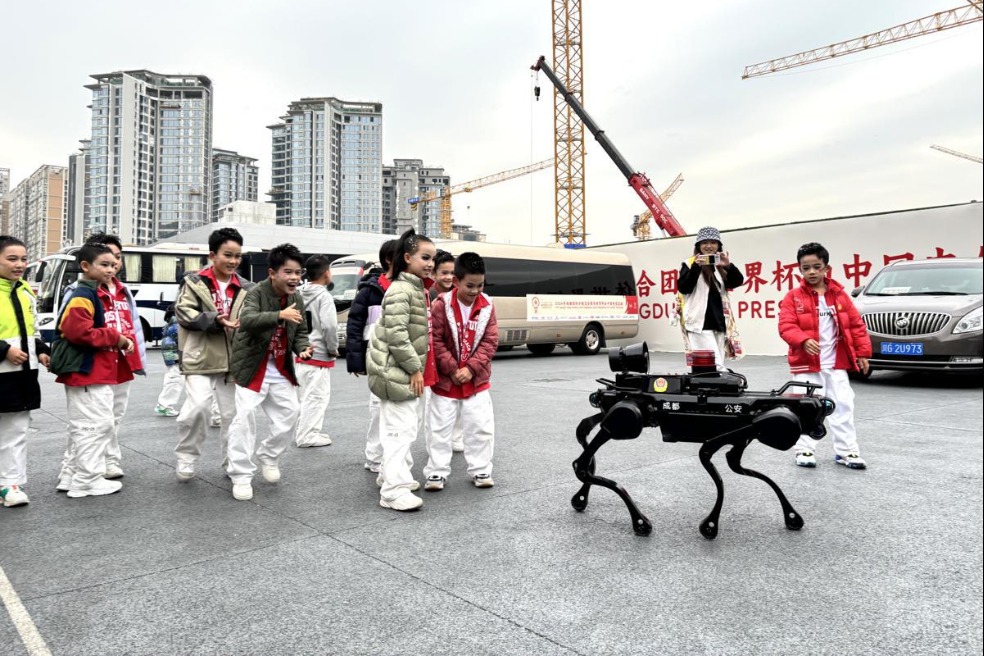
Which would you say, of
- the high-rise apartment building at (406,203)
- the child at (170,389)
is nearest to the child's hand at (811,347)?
the child at (170,389)

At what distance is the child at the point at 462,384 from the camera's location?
172 inches

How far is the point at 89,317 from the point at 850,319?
513 centimetres

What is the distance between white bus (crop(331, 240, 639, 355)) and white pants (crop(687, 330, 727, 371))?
381 inches

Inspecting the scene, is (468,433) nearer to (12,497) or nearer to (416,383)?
(416,383)

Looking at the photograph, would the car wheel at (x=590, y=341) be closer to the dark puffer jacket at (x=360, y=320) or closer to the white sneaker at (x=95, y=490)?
the dark puffer jacket at (x=360, y=320)

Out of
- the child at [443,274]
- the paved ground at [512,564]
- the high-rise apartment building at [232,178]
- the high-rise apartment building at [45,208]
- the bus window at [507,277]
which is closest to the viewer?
the paved ground at [512,564]

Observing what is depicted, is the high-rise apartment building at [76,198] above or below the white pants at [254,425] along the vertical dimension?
above

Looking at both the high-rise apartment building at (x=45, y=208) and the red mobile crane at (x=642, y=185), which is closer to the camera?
the red mobile crane at (x=642, y=185)

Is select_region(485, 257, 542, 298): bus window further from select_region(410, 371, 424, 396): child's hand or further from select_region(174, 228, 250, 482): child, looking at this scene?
select_region(410, 371, 424, 396): child's hand

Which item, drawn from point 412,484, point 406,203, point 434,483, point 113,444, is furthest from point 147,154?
point 412,484

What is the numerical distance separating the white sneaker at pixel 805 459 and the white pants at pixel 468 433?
2255mm

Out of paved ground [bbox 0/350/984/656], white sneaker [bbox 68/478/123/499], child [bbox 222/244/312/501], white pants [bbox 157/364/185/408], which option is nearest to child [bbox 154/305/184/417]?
white pants [bbox 157/364/185/408]

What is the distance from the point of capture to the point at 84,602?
2.63 meters

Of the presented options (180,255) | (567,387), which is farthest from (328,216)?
(567,387)
